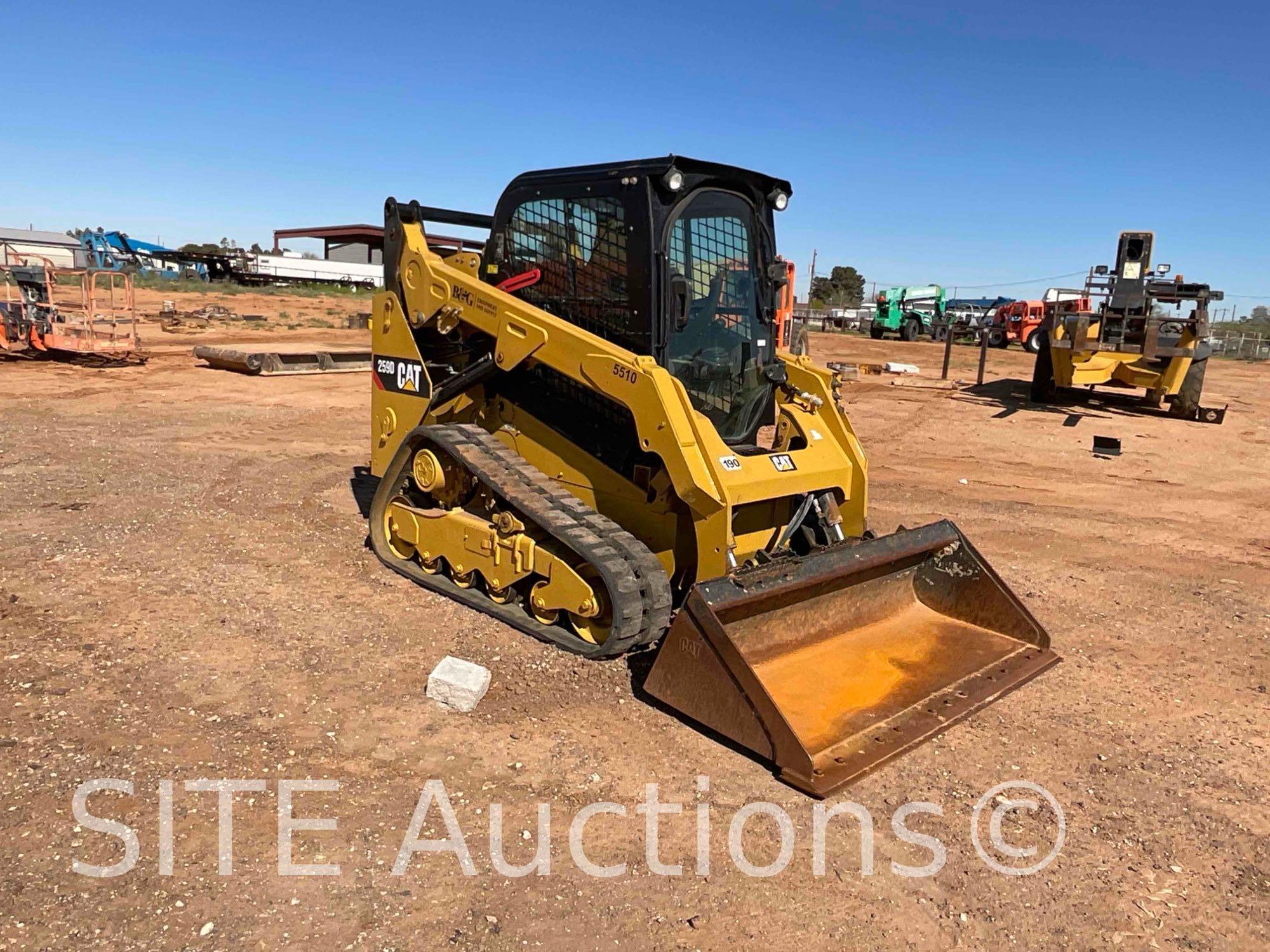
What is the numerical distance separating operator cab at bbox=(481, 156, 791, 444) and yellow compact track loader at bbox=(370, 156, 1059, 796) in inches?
0.6

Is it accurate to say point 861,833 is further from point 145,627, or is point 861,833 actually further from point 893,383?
point 893,383

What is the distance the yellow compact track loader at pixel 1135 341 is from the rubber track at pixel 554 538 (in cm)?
1236

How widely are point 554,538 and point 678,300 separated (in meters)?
1.46

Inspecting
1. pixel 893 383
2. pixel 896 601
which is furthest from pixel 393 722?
pixel 893 383

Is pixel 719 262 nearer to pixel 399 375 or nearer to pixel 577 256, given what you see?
pixel 577 256

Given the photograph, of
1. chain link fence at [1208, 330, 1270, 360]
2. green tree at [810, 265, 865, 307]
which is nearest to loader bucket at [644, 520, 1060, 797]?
chain link fence at [1208, 330, 1270, 360]

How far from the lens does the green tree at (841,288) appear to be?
7344cm

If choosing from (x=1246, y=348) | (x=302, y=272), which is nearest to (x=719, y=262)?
(x=1246, y=348)

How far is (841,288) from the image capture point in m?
81.3

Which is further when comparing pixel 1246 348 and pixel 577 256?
pixel 1246 348

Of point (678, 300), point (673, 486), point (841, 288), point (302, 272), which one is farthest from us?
point (841, 288)

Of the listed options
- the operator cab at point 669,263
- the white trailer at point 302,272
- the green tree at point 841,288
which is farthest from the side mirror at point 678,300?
the green tree at point 841,288

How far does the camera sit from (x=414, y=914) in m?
2.89

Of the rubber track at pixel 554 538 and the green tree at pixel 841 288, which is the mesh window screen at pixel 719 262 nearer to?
the rubber track at pixel 554 538
